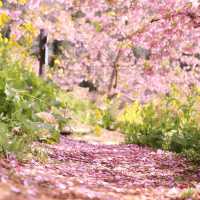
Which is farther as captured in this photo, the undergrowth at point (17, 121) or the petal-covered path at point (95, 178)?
the undergrowth at point (17, 121)

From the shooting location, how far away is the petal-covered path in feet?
14.0

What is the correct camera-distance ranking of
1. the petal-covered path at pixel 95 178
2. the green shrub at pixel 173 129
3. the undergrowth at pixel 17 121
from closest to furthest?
1. the petal-covered path at pixel 95 178
2. the undergrowth at pixel 17 121
3. the green shrub at pixel 173 129

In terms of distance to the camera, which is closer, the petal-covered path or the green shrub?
the petal-covered path

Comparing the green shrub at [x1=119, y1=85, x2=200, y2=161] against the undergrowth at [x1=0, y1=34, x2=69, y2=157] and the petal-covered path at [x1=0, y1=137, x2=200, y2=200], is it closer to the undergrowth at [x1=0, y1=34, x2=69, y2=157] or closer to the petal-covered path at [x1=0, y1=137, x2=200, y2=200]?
the petal-covered path at [x1=0, y1=137, x2=200, y2=200]

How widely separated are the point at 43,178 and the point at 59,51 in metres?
24.2

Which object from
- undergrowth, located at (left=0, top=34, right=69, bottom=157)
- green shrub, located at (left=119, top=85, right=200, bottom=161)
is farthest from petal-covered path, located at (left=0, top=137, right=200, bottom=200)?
green shrub, located at (left=119, top=85, right=200, bottom=161)

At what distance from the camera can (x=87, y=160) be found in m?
7.46

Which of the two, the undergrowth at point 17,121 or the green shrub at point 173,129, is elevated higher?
the undergrowth at point 17,121

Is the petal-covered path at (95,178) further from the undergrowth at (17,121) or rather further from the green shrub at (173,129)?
the green shrub at (173,129)

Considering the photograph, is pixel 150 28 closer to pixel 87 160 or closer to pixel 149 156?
pixel 149 156

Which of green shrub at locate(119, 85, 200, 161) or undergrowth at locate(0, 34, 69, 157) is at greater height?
Answer: undergrowth at locate(0, 34, 69, 157)

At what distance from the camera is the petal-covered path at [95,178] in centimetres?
426

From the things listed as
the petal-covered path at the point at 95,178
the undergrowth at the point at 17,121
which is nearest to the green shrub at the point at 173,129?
the petal-covered path at the point at 95,178

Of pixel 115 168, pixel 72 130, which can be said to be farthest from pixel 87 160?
pixel 72 130
